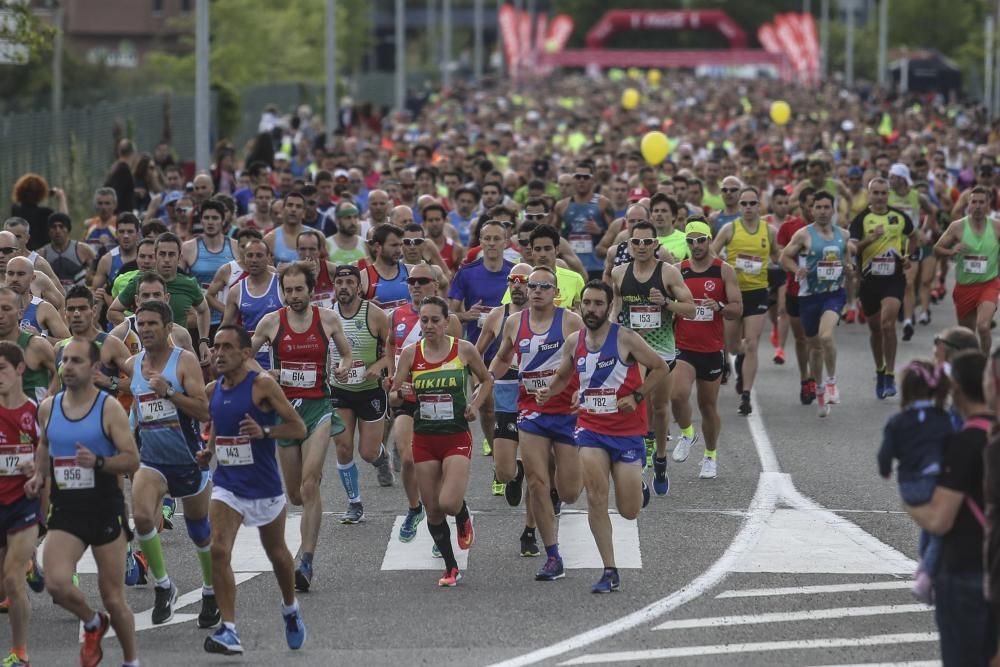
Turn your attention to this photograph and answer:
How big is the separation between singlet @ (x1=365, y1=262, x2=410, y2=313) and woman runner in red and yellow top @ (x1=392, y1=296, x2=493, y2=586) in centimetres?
300

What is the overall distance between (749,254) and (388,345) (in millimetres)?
6041

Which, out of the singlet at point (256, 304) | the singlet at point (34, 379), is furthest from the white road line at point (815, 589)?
the singlet at point (256, 304)

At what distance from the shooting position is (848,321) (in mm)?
26828

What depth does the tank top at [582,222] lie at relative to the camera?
20.6 meters

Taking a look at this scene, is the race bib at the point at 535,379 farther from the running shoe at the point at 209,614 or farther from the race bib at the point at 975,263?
the race bib at the point at 975,263

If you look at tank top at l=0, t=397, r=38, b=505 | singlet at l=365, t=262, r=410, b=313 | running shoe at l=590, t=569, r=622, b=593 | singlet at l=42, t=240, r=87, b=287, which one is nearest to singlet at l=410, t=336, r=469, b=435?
running shoe at l=590, t=569, r=622, b=593

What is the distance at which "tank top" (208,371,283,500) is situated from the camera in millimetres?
10359

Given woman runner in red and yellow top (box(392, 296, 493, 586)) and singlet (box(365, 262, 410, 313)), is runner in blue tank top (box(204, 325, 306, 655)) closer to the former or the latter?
woman runner in red and yellow top (box(392, 296, 493, 586))

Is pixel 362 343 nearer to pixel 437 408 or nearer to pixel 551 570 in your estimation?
pixel 437 408

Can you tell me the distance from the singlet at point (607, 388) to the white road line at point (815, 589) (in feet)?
3.57

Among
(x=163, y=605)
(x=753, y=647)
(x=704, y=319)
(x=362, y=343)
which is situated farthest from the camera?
(x=704, y=319)

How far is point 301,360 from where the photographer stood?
12.4 meters

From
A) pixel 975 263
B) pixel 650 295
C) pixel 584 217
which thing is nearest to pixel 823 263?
pixel 975 263

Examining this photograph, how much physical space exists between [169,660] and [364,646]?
3.23ft
